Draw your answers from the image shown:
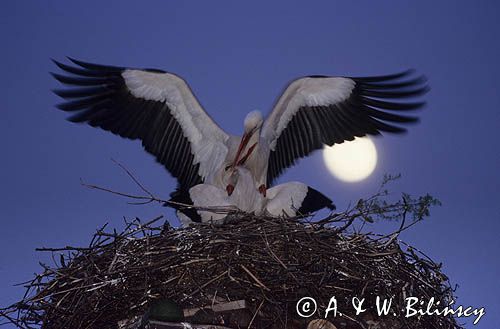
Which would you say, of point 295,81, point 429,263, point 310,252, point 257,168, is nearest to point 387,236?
point 429,263

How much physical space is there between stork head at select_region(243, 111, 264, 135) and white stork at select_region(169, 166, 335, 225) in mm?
285

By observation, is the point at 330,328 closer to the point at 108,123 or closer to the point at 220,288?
the point at 220,288

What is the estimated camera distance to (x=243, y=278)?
3.47 meters

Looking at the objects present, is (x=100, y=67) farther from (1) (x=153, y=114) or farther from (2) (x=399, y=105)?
(2) (x=399, y=105)

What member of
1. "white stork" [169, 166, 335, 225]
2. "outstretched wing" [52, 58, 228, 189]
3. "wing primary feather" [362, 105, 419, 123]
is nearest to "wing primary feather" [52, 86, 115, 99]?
"outstretched wing" [52, 58, 228, 189]

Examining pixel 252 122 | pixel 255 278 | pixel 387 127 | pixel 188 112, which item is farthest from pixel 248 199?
pixel 255 278

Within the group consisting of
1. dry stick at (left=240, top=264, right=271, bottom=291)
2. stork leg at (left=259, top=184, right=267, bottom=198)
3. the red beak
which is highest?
the red beak

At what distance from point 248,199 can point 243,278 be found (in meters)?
1.41

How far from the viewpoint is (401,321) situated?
11.6 ft

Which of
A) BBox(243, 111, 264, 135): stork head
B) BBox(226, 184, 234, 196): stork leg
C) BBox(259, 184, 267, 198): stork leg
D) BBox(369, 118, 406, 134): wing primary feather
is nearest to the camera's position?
BBox(226, 184, 234, 196): stork leg

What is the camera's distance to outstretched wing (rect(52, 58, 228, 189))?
563 cm

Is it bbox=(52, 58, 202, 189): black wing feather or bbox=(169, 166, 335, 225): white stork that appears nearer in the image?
bbox=(169, 166, 335, 225): white stork

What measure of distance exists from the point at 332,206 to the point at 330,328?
1779 mm

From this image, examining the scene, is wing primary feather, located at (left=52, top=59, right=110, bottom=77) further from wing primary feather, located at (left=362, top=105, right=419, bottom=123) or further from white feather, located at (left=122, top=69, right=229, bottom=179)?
wing primary feather, located at (left=362, top=105, right=419, bottom=123)
